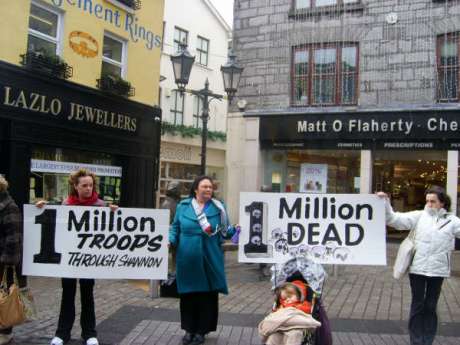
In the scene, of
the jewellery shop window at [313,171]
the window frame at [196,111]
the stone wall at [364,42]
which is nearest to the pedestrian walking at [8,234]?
the jewellery shop window at [313,171]

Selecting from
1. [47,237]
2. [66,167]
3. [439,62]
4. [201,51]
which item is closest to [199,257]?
[47,237]

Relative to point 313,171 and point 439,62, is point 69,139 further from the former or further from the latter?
point 439,62

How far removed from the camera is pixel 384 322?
7211 mm

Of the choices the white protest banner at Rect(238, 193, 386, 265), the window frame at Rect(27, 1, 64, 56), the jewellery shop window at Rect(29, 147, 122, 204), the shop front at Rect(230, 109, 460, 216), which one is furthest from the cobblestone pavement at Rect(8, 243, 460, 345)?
the shop front at Rect(230, 109, 460, 216)

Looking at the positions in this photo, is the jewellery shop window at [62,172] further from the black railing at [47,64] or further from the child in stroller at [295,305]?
the child in stroller at [295,305]

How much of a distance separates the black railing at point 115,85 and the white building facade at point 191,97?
11265 mm

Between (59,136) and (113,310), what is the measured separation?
19.6 ft

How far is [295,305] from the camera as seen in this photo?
511 cm

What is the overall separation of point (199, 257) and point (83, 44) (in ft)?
29.1

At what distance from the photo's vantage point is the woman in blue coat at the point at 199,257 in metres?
5.92

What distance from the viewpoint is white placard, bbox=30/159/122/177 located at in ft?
39.1

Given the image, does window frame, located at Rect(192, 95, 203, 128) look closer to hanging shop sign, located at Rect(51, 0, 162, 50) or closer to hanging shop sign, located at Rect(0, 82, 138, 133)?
hanging shop sign, located at Rect(51, 0, 162, 50)

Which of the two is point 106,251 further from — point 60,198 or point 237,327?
point 60,198

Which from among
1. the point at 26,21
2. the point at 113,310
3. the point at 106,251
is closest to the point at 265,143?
the point at 26,21
